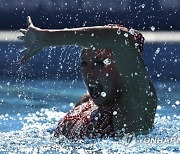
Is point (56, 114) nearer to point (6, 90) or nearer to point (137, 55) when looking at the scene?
point (6, 90)

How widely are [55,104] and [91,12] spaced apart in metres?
8.47

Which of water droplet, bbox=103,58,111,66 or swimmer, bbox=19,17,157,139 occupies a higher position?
water droplet, bbox=103,58,111,66

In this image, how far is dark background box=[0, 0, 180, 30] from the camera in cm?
1516

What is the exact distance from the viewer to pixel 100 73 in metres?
3.87

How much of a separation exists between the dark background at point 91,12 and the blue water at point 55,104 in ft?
8.93

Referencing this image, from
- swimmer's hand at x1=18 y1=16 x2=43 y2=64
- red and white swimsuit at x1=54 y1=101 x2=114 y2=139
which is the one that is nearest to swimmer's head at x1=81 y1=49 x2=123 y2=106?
red and white swimsuit at x1=54 y1=101 x2=114 y2=139

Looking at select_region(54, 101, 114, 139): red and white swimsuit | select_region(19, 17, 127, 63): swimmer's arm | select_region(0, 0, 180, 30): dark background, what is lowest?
select_region(54, 101, 114, 139): red and white swimsuit

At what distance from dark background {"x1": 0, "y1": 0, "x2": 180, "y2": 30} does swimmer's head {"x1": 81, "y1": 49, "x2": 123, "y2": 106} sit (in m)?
11.2

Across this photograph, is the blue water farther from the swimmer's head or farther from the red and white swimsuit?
the swimmer's head

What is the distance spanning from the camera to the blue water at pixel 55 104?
13.0ft

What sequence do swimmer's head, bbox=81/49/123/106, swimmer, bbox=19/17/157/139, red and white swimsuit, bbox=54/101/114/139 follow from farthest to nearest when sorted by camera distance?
red and white swimsuit, bbox=54/101/114/139 < swimmer's head, bbox=81/49/123/106 < swimmer, bbox=19/17/157/139

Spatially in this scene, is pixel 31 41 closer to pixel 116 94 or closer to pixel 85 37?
pixel 85 37

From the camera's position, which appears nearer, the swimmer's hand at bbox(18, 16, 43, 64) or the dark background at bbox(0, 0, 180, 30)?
the swimmer's hand at bbox(18, 16, 43, 64)

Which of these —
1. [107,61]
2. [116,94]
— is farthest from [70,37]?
[116,94]
